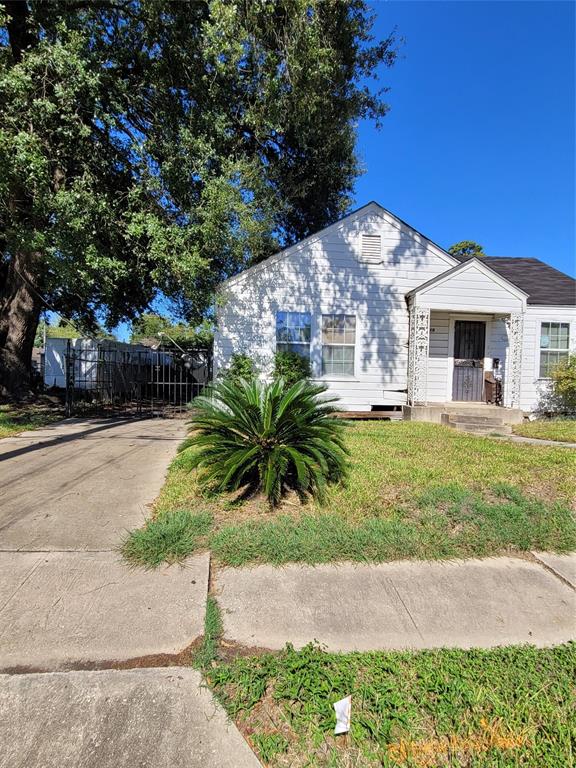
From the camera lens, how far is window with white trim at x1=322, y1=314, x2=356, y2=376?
444 inches

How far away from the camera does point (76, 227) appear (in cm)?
820

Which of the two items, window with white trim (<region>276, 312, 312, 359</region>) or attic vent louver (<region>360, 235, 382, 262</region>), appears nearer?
window with white trim (<region>276, 312, 312, 359</region>)

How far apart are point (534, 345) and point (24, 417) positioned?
13675mm

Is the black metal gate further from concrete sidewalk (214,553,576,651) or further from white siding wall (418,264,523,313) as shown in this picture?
concrete sidewalk (214,553,576,651)

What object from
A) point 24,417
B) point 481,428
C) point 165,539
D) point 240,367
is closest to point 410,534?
point 165,539

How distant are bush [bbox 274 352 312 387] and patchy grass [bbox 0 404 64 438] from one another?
5.75m

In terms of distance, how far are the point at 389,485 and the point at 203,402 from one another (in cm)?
242

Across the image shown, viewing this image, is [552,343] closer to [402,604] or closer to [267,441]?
[267,441]

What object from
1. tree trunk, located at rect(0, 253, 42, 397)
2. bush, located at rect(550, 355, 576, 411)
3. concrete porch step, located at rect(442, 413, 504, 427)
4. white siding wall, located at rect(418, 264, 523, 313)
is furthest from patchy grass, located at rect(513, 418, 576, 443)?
tree trunk, located at rect(0, 253, 42, 397)

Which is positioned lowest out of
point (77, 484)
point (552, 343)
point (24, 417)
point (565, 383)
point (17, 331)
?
point (77, 484)

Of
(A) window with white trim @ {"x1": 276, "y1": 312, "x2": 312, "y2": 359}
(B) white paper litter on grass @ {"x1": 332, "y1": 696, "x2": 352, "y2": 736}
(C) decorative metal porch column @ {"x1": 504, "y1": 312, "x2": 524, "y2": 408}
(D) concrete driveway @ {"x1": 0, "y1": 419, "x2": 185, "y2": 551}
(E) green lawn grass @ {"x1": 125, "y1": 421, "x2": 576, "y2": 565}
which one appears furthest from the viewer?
(A) window with white trim @ {"x1": 276, "y1": 312, "x2": 312, "y2": 359}

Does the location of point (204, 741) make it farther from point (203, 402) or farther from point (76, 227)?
point (76, 227)

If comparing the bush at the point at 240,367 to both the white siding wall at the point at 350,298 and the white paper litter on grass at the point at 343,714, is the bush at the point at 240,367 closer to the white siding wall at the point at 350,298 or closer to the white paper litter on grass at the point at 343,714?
the white siding wall at the point at 350,298

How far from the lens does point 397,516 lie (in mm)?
4070
